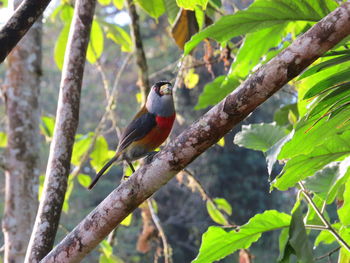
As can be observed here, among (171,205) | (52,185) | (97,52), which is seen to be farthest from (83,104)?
(52,185)

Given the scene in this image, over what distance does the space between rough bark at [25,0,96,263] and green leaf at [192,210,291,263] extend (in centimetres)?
49

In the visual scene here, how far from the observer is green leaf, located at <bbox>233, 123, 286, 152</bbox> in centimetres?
209

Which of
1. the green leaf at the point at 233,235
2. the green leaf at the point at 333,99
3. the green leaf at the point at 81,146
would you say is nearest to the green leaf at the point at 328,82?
the green leaf at the point at 333,99

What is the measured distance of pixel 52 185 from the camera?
1.97 meters

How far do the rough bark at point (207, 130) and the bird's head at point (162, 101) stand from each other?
95cm

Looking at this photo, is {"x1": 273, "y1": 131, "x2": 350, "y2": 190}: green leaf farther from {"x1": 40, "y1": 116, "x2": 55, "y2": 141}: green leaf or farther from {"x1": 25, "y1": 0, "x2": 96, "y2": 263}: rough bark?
{"x1": 40, "y1": 116, "x2": 55, "y2": 141}: green leaf

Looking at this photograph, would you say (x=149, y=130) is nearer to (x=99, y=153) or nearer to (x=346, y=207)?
(x=346, y=207)

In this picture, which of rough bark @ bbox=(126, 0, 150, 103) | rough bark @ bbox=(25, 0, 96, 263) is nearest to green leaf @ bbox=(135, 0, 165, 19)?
rough bark @ bbox=(25, 0, 96, 263)

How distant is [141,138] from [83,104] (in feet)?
53.9

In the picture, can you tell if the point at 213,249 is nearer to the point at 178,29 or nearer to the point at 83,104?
the point at 178,29

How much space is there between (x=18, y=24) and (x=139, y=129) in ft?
2.92

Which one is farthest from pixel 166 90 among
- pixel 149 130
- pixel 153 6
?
pixel 153 6

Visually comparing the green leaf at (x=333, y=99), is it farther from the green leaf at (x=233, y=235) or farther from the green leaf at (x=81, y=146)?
the green leaf at (x=81, y=146)

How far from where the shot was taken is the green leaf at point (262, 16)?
66.1 inches
